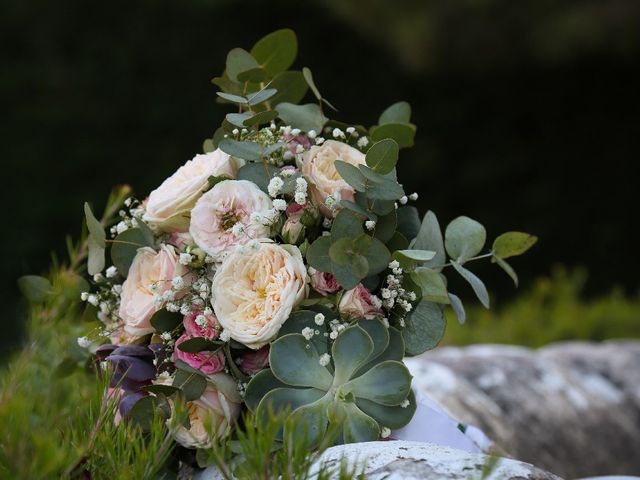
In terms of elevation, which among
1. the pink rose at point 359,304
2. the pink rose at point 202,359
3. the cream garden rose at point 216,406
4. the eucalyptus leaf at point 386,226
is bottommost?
the cream garden rose at point 216,406

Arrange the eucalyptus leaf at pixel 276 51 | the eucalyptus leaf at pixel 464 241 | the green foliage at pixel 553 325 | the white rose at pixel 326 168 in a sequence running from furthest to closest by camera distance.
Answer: the green foliage at pixel 553 325
the eucalyptus leaf at pixel 276 51
the eucalyptus leaf at pixel 464 241
the white rose at pixel 326 168

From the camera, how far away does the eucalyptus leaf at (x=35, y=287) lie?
5.44 feet

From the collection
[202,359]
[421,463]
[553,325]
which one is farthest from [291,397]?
[553,325]

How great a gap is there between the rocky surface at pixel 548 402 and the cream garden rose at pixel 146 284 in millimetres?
1042

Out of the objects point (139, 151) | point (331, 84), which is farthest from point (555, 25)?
point (139, 151)

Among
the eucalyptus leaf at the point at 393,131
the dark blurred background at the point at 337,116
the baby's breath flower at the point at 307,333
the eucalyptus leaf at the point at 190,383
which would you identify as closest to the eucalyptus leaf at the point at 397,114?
the eucalyptus leaf at the point at 393,131

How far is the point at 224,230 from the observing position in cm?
137

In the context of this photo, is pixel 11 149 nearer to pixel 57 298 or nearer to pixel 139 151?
pixel 139 151

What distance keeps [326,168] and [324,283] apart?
0.19 metres

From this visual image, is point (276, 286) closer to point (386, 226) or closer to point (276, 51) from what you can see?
point (386, 226)

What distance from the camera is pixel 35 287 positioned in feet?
5.44

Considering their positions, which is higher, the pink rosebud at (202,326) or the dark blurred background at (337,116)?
the pink rosebud at (202,326)

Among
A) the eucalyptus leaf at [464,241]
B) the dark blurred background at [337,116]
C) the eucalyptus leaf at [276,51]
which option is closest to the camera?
the eucalyptus leaf at [464,241]

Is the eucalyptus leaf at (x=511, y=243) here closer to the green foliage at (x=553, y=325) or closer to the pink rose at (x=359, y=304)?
the pink rose at (x=359, y=304)
